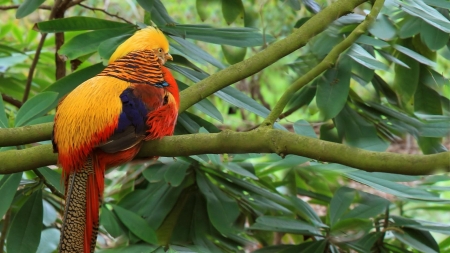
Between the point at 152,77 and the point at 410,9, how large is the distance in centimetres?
100

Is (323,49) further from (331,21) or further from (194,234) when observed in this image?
(194,234)

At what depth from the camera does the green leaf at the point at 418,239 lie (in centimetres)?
271

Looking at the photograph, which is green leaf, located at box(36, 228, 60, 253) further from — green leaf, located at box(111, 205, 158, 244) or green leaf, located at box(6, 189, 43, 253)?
green leaf, located at box(111, 205, 158, 244)

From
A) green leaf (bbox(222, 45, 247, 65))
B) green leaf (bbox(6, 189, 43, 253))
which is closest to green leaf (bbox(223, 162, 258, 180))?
green leaf (bbox(222, 45, 247, 65))

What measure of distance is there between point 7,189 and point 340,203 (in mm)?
1392

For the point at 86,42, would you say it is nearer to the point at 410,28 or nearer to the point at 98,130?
the point at 98,130

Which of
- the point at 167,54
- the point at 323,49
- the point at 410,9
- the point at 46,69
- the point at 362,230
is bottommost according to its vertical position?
the point at 362,230

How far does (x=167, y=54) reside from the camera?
252 centimetres

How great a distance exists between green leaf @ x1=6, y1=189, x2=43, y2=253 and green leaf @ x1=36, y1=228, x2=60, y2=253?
278 mm

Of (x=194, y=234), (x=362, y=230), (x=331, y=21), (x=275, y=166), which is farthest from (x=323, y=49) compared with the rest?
(x=194, y=234)

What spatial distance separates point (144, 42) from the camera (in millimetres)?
2461

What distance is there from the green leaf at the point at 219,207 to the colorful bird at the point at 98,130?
59cm

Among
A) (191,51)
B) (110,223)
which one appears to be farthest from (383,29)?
(110,223)

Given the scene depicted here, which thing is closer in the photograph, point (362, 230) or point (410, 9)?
point (410, 9)
